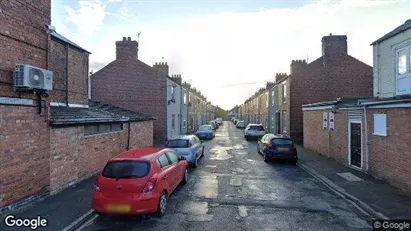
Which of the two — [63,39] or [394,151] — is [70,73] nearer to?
[63,39]

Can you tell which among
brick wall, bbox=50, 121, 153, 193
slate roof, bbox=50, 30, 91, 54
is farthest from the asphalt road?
slate roof, bbox=50, 30, 91, 54

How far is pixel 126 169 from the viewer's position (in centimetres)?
735

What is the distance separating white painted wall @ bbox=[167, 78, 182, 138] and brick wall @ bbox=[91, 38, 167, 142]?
89 cm

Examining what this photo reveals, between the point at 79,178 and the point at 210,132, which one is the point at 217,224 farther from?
the point at 210,132

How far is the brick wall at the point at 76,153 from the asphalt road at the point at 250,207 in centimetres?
290

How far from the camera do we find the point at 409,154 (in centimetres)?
927

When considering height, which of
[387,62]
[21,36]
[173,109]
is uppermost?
[387,62]

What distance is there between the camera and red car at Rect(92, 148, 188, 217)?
22.7 ft

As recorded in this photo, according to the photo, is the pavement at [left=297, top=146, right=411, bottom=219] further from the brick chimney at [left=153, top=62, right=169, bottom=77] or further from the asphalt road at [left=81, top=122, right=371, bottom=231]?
the brick chimney at [left=153, top=62, right=169, bottom=77]

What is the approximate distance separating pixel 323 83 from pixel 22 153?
74.3 feet

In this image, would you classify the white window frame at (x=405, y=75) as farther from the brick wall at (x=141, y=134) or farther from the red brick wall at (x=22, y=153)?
the red brick wall at (x=22, y=153)

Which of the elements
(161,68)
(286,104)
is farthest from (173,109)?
(286,104)

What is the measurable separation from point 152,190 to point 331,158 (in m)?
12.1

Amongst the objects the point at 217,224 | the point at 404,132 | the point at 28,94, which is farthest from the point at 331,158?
the point at 28,94
